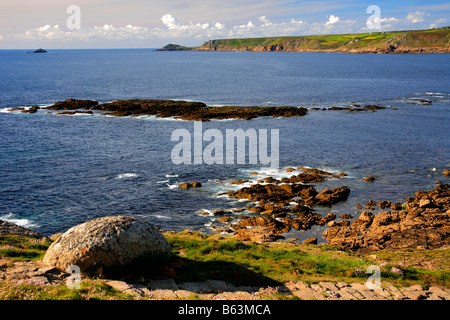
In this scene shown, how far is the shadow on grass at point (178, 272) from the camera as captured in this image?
15.0 meters

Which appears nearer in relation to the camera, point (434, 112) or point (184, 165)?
point (184, 165)

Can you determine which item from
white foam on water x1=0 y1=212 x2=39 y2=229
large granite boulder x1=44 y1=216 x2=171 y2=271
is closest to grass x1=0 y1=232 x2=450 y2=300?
large granite boulder x1=44 y1=216 x2=171 y2=271

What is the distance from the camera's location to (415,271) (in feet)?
62.0

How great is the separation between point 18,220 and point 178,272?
2781 centimetres

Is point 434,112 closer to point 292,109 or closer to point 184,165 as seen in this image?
point 292,109

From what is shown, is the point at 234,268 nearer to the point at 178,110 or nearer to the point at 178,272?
the point at 178,272

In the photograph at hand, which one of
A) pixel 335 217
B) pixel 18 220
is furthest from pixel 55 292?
pixel 335 217

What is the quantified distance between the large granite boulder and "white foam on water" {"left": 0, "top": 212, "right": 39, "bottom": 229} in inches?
918

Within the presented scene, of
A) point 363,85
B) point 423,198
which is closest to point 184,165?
point 423,198

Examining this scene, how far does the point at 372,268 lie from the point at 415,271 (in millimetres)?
2349

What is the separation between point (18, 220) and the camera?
36906mm

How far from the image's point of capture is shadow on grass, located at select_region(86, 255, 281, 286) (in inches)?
591

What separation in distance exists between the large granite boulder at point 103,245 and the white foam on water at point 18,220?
76.5 ft
